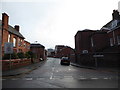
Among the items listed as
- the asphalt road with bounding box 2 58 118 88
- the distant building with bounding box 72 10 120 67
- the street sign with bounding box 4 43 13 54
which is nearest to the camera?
the asphalt road with bounding box 2 58 118 88

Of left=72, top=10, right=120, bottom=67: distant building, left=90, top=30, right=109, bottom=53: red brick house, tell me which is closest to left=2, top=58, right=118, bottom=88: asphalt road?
left=72, top=10, right=120, bottom=67: distant building

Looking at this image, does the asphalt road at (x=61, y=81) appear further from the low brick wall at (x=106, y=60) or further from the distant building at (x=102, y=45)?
the distant building at (x=102, y=45)

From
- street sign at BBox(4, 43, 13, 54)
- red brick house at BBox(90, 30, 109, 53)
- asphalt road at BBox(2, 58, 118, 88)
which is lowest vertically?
asphalt road at BBox(2, 58, 118, 88)

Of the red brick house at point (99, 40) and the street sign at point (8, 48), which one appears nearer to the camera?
the street sign at point (8, 48)

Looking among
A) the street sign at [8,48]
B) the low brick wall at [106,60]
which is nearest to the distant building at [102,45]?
the low brick wall at [106,60]

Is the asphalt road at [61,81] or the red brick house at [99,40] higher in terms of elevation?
the red brick house at [99,40]

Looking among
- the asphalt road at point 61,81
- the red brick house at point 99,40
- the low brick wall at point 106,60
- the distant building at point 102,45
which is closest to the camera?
the asphalt road at point 61,81

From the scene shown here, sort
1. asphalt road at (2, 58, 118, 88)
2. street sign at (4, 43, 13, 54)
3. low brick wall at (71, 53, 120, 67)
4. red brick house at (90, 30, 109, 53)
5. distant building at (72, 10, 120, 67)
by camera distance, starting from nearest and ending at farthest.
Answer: asphalt road at (2, 58, 118, 88)
street sign at (4, 43, 13, 54)
low brick wall at (71, 53, 120, 67)
distant building at (72, 10, 120, 67)
red brick house at (90, 30, 109, 53)

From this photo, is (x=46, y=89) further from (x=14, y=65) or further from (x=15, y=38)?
(x=15, y=38)

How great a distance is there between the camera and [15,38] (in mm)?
30812

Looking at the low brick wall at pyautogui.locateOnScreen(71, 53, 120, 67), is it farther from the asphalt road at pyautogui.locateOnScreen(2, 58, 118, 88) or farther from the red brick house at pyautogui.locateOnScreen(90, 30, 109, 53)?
the asphalt road at pyautogui.locateOnScreen(2, 58, 118, 88)

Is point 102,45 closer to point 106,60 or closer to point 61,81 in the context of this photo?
point 106,60

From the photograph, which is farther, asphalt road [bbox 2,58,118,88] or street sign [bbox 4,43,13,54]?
street sign [bbox 4,43,13,54]

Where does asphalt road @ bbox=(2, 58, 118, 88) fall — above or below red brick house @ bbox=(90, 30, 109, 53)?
below
